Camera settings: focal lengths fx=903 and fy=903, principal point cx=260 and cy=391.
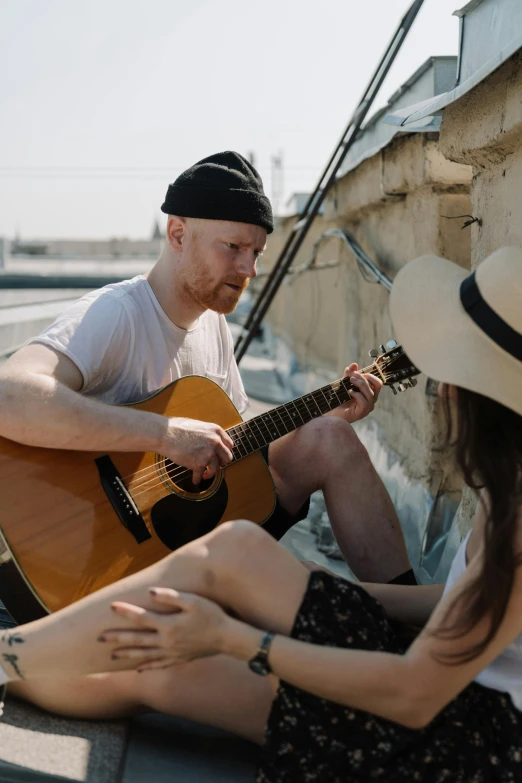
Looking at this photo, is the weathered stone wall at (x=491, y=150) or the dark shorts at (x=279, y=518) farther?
the dark shorts at (x=279, y=518)

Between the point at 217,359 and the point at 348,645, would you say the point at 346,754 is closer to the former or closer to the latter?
the point at 348,645

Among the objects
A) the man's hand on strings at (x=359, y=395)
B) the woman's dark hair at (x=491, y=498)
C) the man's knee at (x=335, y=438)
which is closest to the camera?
the woman's dark hair at (x=491, y=498)

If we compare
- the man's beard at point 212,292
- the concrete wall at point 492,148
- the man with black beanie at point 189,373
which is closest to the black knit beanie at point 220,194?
the man with black beanie at point 189,373

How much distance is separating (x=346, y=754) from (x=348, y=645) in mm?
210

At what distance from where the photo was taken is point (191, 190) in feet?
9.73

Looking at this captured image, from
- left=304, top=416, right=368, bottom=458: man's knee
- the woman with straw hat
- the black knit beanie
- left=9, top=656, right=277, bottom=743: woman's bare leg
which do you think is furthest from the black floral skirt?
the black knit beanie

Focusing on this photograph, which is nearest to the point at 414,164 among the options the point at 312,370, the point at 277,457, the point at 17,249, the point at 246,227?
the point at 246,227

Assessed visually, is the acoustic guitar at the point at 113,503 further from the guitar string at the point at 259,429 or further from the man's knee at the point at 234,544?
the man's knee at the point at 234,544

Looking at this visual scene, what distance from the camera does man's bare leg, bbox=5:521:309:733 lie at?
184cm

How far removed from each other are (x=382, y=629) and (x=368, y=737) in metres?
0.21

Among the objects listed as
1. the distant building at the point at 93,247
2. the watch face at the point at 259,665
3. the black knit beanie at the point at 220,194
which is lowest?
the distant building at the point at 93,247

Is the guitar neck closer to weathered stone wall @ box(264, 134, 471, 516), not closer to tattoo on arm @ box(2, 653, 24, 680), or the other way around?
weathered stone wall @ box(264, 134, 471, 516)

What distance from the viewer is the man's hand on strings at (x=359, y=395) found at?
2914 mm

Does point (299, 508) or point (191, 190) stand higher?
point (191, 190)
